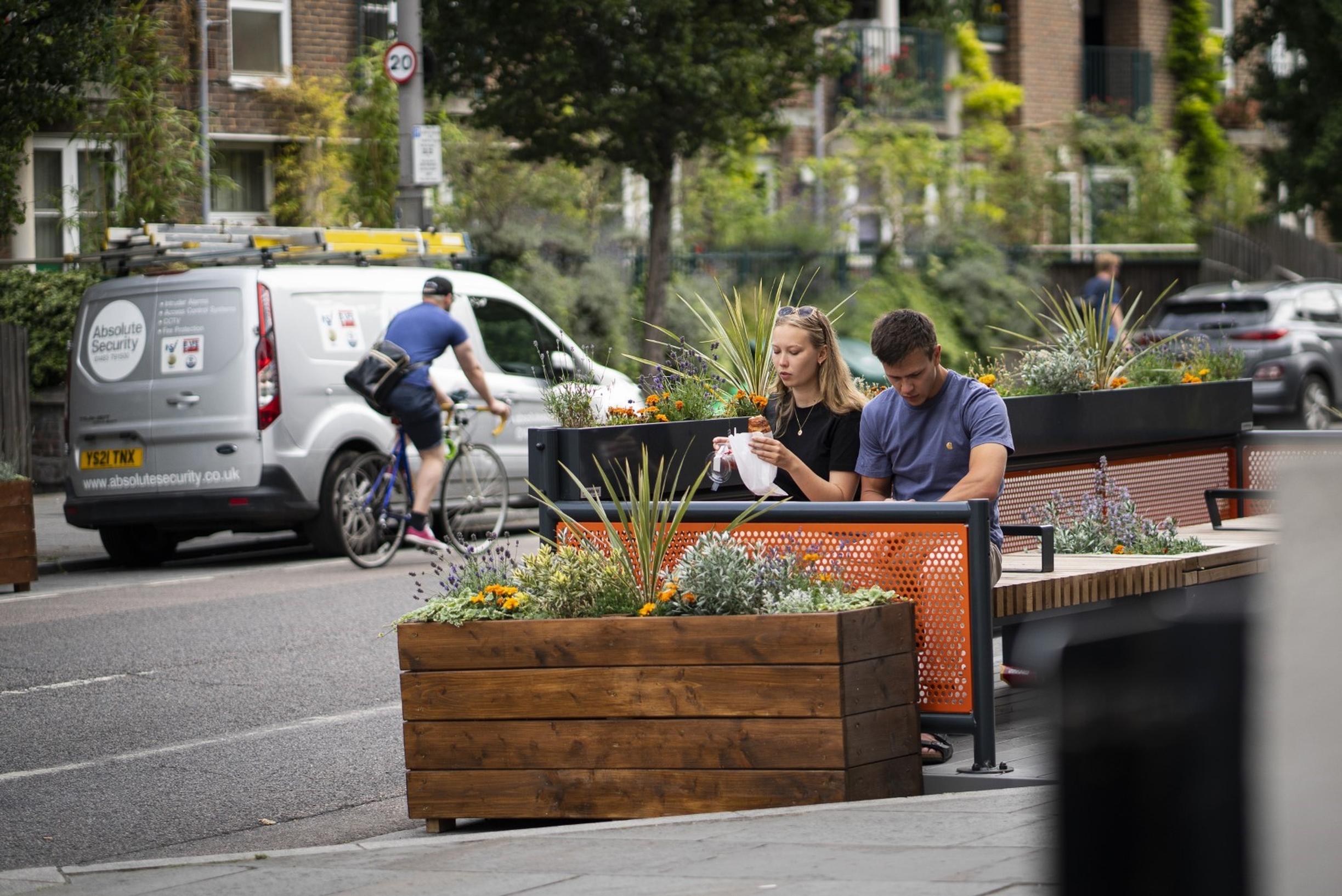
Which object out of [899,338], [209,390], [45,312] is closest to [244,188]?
[45,312]

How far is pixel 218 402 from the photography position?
1266 cm

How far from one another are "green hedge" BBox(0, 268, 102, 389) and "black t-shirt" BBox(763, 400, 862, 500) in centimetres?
1380

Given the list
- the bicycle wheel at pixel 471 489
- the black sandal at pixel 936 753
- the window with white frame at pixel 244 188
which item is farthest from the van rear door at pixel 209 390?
the window with white frame at pixel 244 188

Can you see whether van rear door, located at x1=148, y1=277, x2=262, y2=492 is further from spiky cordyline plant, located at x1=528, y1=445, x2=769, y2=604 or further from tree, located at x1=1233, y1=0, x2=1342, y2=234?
tree, located at x1=1233, y1=0, x2=1342, y2=234

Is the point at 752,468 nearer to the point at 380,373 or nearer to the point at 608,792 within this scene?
the point at 608,792

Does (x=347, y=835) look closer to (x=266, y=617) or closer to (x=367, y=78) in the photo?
(x=266, y=617)

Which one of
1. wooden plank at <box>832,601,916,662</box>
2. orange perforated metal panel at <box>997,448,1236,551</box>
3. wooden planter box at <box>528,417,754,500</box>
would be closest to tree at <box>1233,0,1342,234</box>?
orange perforated metal panel at <box>997,448,1236,551</box>

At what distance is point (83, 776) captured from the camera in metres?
6.66

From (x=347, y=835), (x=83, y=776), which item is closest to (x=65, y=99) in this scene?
(x=83, y=776)

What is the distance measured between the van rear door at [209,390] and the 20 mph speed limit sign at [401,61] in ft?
13.9

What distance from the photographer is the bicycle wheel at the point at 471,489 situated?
43.1ft

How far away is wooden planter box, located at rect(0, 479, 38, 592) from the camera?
449 inches

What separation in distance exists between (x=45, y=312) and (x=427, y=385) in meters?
8.33

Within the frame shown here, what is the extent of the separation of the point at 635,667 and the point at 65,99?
33.4ft
